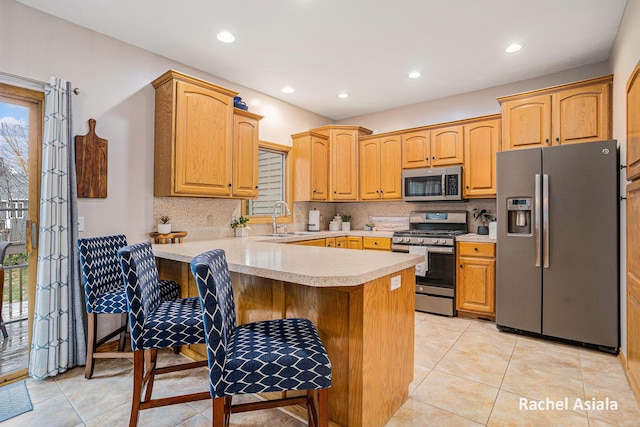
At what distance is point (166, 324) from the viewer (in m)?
1.71

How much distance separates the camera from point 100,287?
95.4 inches

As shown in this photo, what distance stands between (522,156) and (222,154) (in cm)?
291

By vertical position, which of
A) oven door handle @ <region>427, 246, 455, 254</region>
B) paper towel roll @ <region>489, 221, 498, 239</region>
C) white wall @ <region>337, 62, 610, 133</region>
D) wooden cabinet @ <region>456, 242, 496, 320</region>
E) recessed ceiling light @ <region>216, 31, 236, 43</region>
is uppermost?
recessed ceiling light @ <region>216, 31, 236, 43</region>

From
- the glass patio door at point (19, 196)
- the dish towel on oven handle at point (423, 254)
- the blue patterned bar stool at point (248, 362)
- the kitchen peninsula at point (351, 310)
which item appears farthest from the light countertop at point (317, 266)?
the dish towel on oven handle at point (423, 254)

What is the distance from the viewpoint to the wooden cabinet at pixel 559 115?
10.1 feet

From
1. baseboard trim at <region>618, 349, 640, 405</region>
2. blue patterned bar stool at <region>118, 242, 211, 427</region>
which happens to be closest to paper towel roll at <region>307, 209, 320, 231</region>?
blue patterned bar stool at <region>118, 242, 211, 427</region>

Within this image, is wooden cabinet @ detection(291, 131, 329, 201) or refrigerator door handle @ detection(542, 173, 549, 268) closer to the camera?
refrigerator door handle @ detection(542, 173, 549, 268)

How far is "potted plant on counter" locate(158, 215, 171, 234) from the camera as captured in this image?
3.11 meters

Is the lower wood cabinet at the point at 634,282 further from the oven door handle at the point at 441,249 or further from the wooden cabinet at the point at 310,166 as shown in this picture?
the wooden cabinet at the point at 310,166

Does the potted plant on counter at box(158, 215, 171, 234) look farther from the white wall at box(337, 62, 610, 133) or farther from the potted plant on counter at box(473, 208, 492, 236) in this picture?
the potted plant on counter at box(473, 208, 492, 236)

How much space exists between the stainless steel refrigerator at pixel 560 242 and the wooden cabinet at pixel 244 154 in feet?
8.42

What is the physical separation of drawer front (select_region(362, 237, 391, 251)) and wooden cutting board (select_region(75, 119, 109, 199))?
2.97m

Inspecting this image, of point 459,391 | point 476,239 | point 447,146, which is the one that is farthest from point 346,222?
point 459,391

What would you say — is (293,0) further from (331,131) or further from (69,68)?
(331,131)
